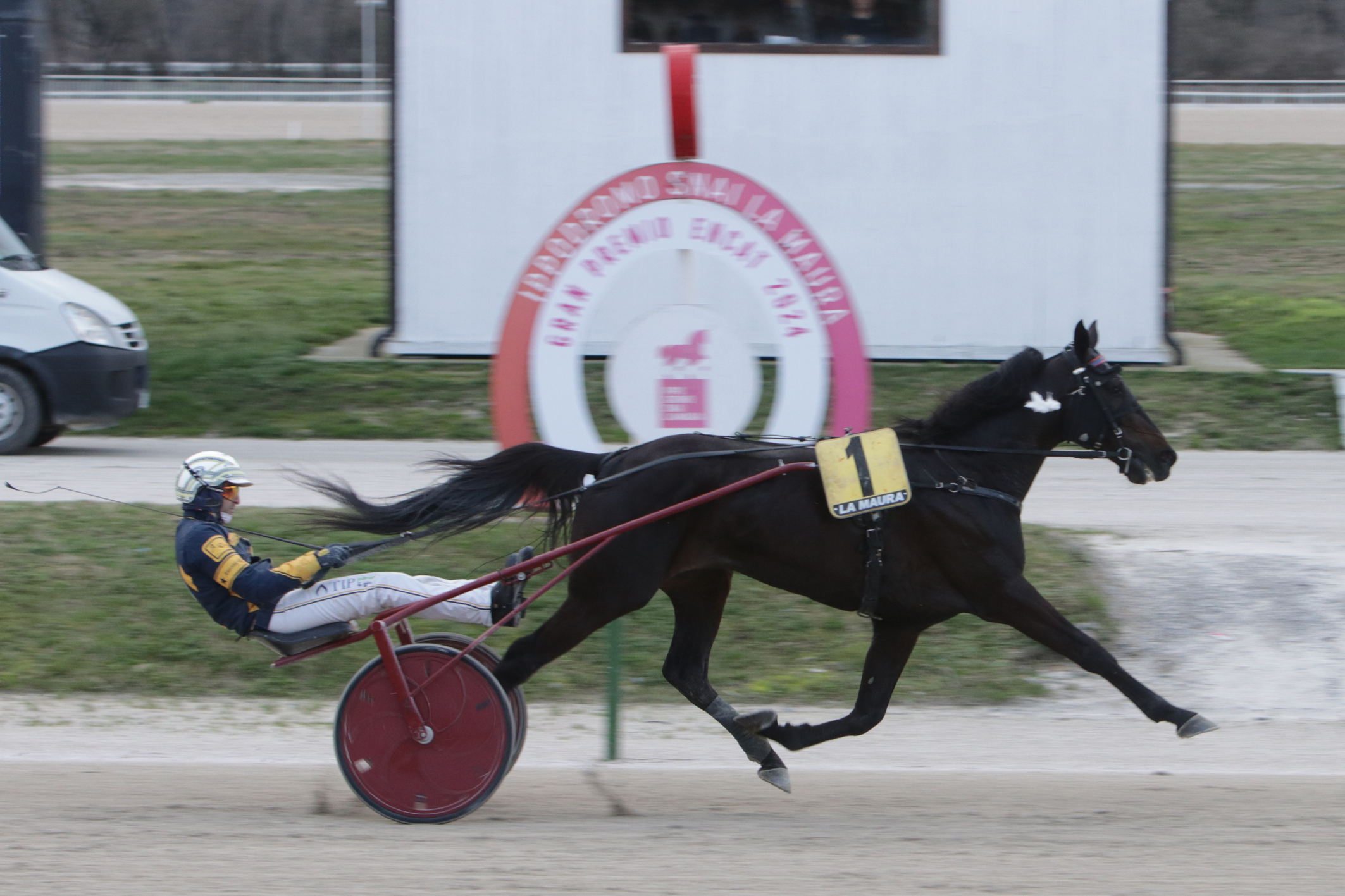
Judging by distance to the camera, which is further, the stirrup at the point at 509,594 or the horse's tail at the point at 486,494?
the horse's tail at the point at 486,494

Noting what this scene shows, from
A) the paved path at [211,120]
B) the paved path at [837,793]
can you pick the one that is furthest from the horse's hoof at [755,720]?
the paved path at [211,120]

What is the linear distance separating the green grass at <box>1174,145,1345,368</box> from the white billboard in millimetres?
2342

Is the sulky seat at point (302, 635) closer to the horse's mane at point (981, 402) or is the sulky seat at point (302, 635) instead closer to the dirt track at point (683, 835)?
the dirt track at point (683, 835)

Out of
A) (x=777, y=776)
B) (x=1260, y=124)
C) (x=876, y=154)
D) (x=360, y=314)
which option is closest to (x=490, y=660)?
(x=777, y=776)

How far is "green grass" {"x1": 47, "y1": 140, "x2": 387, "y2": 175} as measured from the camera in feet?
96.4

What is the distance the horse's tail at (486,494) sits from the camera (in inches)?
225

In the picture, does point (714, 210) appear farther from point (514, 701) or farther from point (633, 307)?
point (633, 307)

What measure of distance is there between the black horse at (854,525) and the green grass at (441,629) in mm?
1352

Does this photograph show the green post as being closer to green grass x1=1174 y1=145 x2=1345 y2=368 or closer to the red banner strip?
the red banner strip

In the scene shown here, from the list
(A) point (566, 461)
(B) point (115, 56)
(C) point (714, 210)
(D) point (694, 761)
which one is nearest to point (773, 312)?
(C) point (714, 210)

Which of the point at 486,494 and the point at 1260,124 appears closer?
the point at 486,494

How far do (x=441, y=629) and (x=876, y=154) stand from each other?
8.32 meters

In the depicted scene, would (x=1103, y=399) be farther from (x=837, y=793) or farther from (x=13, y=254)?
(x=13, y=254)

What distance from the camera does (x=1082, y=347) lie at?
18.3ft
